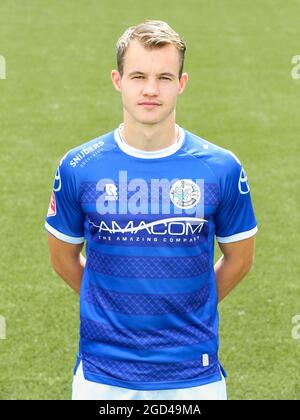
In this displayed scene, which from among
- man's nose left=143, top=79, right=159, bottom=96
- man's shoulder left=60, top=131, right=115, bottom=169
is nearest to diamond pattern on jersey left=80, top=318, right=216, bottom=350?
man's shoulder left=60, top=131, right=115, bottom=169

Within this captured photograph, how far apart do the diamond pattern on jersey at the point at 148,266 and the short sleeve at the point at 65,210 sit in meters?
0.27

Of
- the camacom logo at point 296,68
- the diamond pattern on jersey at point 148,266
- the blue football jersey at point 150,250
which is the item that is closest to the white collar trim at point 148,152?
the blue football jersey at point 150,250

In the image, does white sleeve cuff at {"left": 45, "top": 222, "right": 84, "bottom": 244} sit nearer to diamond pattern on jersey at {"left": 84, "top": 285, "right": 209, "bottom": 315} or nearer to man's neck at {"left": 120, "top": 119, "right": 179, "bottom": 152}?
diamond pattern on jersey at {"left": 84, "top": 285, "right": 209, "bottom": 315}

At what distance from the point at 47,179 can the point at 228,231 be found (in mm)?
6748

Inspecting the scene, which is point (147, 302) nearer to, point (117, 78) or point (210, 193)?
point (210, 193)

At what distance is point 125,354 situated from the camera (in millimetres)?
3857

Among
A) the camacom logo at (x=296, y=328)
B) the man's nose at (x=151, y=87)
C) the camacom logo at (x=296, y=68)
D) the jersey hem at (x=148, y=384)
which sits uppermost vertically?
the man's nose at (x=151, y=87)

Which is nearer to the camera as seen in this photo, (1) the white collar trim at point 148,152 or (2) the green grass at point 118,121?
(1) the white collar trim at point 148,152

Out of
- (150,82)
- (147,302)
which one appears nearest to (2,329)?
(147,302)

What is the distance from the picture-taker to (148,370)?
3.87 m

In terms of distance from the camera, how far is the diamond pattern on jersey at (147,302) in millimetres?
3842

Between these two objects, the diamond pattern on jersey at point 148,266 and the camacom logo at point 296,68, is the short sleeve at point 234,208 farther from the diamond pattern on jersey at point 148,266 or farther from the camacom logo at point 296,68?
the camacom logo at point 296,68

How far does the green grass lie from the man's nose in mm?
3415

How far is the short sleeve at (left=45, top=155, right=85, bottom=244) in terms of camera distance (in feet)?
12.9
